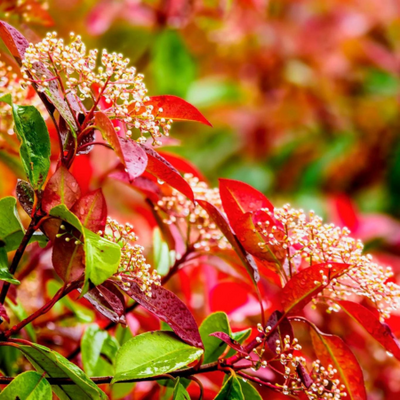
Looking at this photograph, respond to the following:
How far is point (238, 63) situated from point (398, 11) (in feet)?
3.08

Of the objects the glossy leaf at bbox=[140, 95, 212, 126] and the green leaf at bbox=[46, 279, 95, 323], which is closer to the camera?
the glossy leaf at bbox=[140, 95, 212, 126]

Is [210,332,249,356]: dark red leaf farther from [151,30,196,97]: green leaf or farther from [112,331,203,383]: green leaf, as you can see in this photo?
[151,30,196,97]: green leaf

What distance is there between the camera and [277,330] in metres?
0.60

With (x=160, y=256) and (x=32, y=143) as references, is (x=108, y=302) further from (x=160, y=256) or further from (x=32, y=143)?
(x=160, y=256)

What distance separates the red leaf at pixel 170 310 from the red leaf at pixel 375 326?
19cm

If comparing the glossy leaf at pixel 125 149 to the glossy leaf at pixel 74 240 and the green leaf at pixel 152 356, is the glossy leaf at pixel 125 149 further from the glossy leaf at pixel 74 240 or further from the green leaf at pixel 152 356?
the green leaf at pixel 152 356

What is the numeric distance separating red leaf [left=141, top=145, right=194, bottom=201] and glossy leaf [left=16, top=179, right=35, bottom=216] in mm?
142

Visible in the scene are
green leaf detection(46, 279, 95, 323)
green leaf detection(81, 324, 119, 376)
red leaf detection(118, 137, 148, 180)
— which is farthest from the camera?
green leaf detection(46, 279, 95, 323)

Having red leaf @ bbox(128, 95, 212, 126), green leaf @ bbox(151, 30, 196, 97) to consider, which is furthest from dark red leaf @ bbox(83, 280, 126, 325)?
green leaf @ bbox(151, 30, 196, 97)

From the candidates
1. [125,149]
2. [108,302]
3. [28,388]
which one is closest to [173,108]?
[125,149]

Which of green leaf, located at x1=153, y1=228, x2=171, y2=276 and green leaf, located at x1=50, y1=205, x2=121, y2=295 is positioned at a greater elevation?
green leaf, located at x1=50, y1=205, x2=121, y2=295

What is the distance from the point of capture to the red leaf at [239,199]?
0.65 metres

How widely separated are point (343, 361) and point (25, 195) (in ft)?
1.45

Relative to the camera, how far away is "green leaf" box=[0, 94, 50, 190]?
0.52 m
